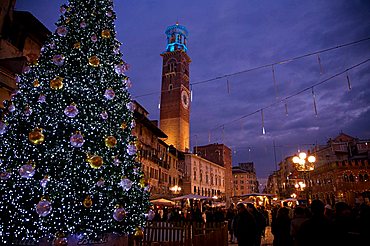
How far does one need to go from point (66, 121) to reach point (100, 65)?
200cm

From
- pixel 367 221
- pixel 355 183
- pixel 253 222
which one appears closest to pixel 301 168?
pixel 253 222

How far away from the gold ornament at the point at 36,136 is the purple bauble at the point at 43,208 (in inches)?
56.9

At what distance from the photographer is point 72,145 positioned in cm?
650

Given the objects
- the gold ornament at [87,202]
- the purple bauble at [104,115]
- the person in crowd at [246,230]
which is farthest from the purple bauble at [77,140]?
the person in crowd at [246,230]

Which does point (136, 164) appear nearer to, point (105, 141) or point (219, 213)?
point (105, 141)

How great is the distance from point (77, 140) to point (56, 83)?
5.63 ft

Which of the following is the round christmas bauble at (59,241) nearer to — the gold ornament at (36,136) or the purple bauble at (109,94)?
the gold ornament at (36,136)

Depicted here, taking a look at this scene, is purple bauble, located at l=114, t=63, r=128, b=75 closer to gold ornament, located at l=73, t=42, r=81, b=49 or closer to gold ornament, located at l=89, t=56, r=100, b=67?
gold ornament, located at l=89, t=56, r=100, b=67

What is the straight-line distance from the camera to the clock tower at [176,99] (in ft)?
174

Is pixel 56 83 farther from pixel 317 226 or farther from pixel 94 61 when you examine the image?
pixel 317 226

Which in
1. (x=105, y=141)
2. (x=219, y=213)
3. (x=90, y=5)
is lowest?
(x=219, y=213)

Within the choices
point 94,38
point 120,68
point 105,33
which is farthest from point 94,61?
point 105,33

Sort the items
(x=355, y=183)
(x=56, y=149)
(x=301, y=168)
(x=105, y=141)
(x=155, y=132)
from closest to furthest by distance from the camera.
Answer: (x=56, y=149)
(x=105, y=141)
(x=301, y=168)
(x=155, y=132)
(x=355, y=183)

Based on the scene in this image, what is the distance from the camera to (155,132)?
32.6 m
